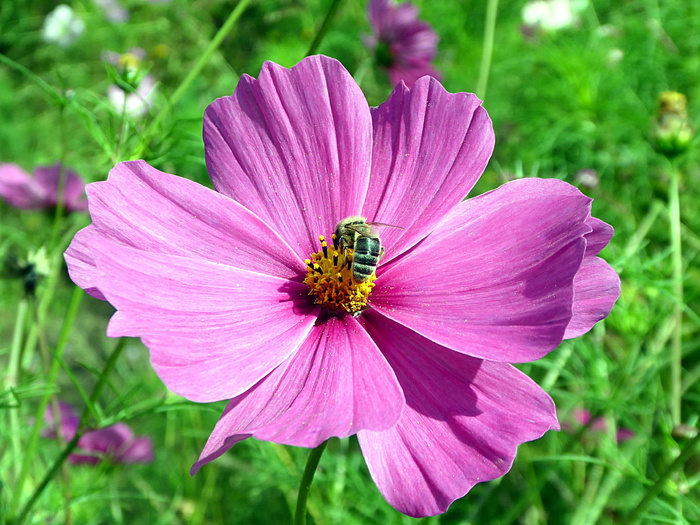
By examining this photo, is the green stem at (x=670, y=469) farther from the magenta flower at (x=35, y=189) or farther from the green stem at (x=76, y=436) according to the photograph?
the magenta flower at (x=35, y=189)

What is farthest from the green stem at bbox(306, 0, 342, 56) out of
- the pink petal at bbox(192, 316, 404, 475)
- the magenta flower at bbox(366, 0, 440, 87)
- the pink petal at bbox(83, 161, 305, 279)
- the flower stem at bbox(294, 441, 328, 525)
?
the magenta flower at bbox(366, 0, 440, 87)

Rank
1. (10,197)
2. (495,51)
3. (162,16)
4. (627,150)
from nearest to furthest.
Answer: (10,197) → (627,150) → (495,51) → (162,16)

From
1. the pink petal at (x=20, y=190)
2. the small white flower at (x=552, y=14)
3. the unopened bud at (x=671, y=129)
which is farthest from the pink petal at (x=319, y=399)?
the small white flower at (x=552, y=14)

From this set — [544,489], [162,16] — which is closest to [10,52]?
[162,16]

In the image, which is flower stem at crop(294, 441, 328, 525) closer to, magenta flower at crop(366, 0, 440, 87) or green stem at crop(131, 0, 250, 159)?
green stem at crop(131, 0, 250, 159)

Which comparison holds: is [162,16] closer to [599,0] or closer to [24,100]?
[24,100]

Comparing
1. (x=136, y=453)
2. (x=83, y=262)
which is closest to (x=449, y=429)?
(x=83, y=262)

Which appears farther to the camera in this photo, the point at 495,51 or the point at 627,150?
the point at 495,51
